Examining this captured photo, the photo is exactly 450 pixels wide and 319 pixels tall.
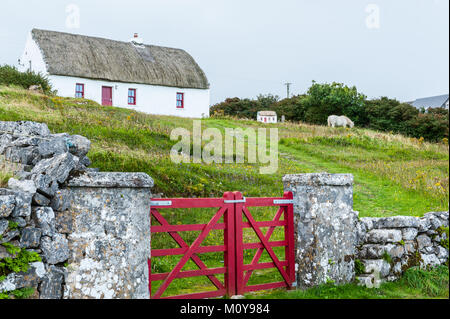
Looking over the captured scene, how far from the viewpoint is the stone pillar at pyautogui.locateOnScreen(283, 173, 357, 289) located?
7.17 m

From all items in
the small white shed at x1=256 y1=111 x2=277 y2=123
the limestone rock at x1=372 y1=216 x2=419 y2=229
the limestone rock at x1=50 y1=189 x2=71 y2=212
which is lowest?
the limestone rock at x1=372 y1=216 x2=419 y2=229

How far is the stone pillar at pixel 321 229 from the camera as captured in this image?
7168mm

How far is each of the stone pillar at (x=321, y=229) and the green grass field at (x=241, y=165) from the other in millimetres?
1091

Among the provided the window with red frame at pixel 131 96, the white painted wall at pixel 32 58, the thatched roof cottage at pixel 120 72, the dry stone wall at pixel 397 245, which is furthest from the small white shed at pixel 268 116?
the dry stone wall at pixel 397 245

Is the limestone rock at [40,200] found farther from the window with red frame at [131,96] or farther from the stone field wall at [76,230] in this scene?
the window with red frame at [131,96]

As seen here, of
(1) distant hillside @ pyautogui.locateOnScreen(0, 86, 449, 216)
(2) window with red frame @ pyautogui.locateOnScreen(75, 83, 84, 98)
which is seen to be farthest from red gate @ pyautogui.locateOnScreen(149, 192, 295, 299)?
(2) window with red frame @ pyautogui.locateOnScreen(75, 83, 84, 98)

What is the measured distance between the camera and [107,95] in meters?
34.7

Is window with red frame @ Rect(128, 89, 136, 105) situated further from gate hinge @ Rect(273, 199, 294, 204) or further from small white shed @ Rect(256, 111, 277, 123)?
gate hinge @ Rect(273, 199, 294, 204)

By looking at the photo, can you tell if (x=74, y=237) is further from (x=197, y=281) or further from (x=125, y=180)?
(x=197, y=281)

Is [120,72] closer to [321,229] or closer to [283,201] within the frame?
[283,201]

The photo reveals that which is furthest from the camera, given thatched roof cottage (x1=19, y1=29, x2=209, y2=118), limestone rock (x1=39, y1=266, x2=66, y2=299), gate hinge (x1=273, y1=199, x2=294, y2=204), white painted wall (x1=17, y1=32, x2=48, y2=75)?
thatched roof cottage (x1=19, y1=29, x2=209, y2=118)

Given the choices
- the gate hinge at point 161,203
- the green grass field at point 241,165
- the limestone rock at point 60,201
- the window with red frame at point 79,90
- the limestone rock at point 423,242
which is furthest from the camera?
the window with red frame at point 79,90

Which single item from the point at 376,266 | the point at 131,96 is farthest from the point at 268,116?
the point at 376,266

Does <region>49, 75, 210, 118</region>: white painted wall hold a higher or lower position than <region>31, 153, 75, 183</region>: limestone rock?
higher
